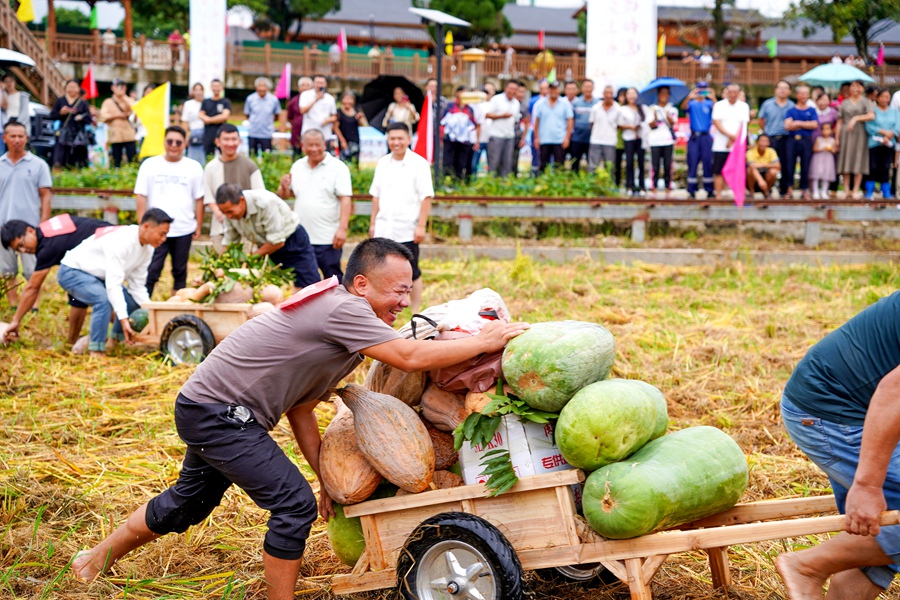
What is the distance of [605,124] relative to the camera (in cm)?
1526

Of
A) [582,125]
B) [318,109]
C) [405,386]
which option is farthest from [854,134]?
[405,386]

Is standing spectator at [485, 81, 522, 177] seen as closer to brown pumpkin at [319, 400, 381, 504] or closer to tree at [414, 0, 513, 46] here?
brown pumpkin at [319, 400, 381, 504]

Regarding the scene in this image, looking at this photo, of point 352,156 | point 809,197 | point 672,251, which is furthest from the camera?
point 352,156

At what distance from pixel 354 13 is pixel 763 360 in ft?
162

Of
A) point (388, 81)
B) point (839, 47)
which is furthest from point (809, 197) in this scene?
point (839, 47)

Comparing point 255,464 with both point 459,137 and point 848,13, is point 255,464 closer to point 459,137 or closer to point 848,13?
point 459,137

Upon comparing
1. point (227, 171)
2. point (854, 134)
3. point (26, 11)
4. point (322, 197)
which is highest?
point (26, 11)

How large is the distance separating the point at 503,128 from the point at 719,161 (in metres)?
3.57

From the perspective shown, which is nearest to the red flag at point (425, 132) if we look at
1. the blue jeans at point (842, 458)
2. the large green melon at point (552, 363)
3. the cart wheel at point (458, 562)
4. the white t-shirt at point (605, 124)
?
the white t-shirt at point (605, 124)

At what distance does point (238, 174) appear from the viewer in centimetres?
1010

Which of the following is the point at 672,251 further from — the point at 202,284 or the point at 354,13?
the point at 354,13

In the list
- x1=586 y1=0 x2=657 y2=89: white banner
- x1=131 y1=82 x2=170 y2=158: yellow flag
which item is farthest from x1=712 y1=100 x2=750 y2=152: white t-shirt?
x1=131 y1=82 x2=170 y2=158: yellow flag

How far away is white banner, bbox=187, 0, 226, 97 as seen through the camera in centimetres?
2464

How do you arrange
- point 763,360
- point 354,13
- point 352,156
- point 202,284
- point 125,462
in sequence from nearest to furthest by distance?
point 125,462 < point 763,360 < point 202,284 < point 352,156 < point 354,13
